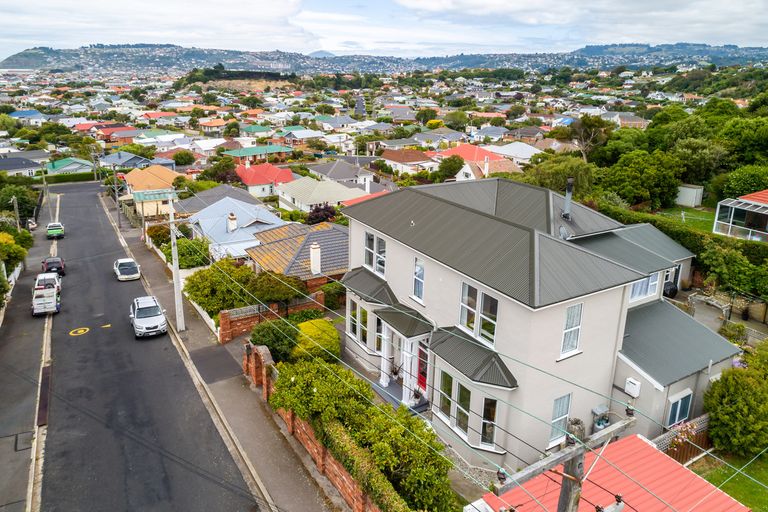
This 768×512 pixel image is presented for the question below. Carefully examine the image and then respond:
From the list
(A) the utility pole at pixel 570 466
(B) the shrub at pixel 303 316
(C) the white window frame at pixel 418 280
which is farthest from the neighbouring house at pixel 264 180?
(A) the utility pole at pixel 570 466

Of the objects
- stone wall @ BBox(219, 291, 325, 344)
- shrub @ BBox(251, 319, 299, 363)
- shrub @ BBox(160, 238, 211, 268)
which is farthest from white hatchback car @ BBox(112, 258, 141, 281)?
shrub @ BBox(251, 319, 299, 363)

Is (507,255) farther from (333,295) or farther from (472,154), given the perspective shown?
(472,154)

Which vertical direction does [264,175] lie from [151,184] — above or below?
above

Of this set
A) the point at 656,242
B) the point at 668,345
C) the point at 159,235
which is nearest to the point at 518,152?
the point at 656,242

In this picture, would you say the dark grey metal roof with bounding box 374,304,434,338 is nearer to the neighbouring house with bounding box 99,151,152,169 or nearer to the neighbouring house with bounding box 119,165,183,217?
the neighbouring house with bounding box 119,165,183,217

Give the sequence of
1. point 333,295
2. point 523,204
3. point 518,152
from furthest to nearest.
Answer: point 518,152, point 333,295, point 523,204
